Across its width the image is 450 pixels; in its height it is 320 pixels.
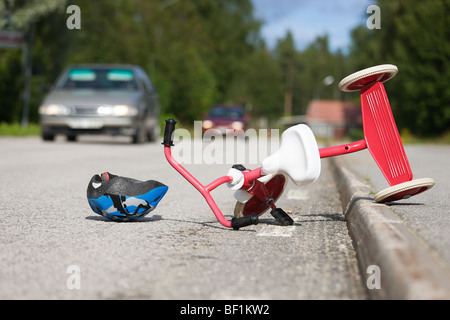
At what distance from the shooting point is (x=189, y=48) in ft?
122

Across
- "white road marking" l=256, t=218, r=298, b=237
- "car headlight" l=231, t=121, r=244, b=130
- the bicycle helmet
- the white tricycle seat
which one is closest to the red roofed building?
"car headlight" l=231, t=121, r=244, b=130

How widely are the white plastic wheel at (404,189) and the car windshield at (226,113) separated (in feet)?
72.2

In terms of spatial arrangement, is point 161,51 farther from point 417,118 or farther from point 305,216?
point 305,216

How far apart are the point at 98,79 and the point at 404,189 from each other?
12133mm

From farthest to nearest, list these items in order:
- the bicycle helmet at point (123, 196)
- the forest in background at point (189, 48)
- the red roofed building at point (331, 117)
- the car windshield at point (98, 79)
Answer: the red roofed building at point (331, 117) < the forest in background at point (189, 48) < the car windshield at point (98, 79) < the bicycle helmet at point (123, 196)

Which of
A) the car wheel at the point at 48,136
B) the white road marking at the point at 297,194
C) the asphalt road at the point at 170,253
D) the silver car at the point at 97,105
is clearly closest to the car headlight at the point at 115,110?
the silver car at the point at 97,105

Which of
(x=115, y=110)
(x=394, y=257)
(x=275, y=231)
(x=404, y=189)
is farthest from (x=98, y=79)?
(x=394, y=257)

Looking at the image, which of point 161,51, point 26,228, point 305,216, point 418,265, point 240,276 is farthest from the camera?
point 161,51

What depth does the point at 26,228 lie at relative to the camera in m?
4.34

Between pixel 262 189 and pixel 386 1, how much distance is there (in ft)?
168

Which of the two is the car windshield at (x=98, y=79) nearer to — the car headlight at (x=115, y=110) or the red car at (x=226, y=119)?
the car headlight at (x=115, y=110)

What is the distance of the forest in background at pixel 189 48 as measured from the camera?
23663mm

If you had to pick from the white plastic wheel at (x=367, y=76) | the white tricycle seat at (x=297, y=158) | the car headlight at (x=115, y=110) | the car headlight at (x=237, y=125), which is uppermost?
the car headlight at (x=237, y=125)
